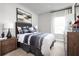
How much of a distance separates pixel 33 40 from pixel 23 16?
50.5 inches

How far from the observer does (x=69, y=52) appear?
1.35 meters

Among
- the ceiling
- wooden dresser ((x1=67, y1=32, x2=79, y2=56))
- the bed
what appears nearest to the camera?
wooden dresser ((x1=67, y1=32, x2=79, y2=56))

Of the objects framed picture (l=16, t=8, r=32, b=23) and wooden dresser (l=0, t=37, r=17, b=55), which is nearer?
wooden dresser (l=0, t=37, r=17, b=55)

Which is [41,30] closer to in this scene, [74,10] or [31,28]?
[31,28]

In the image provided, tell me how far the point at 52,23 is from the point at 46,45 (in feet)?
4.30

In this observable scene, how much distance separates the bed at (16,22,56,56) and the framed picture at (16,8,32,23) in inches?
6.8

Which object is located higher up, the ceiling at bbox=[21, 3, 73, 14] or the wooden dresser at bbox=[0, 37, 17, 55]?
the ceiling at bbox=[21, 3, 73, 14]

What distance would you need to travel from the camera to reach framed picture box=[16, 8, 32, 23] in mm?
2979

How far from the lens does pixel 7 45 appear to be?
239 cm

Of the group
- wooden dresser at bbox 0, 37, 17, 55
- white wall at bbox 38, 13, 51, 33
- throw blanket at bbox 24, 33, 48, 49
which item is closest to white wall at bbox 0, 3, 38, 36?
wooden dresser at bbox 0, 37, 17, 55

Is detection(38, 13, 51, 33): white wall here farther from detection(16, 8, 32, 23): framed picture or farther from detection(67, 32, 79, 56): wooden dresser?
detection(67, 32, 79, 56): wooden dresser

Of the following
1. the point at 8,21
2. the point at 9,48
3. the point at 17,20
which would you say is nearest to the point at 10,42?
the point at 9,48

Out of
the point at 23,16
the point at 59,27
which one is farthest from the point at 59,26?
the point at 23,16

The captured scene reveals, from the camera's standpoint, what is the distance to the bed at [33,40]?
2.13 meters
